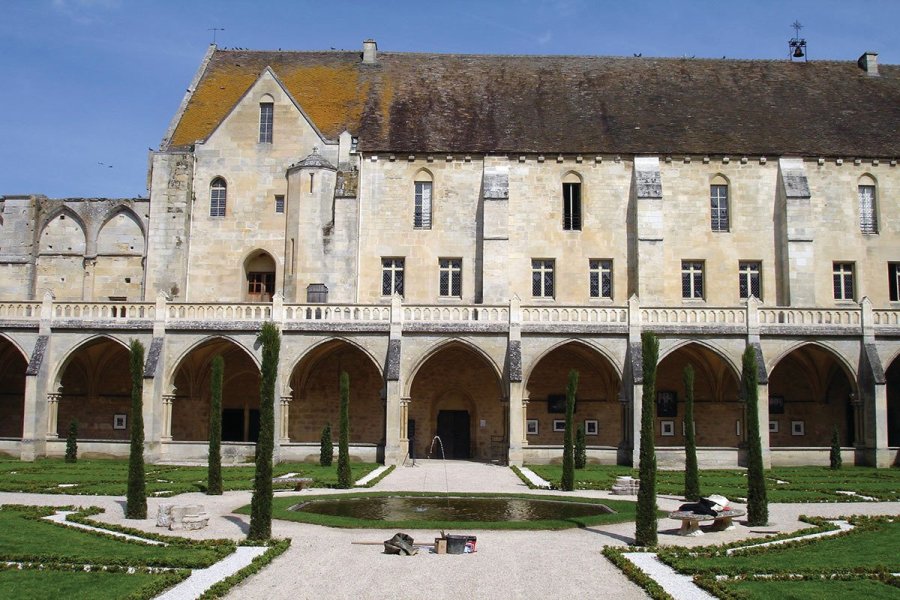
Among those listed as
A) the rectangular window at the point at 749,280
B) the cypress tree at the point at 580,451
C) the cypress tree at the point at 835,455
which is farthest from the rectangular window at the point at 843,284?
the cypress tree at the point at 580,451

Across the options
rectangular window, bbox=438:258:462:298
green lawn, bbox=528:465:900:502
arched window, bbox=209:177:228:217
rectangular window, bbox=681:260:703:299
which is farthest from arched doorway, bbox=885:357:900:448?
arched window, bbox=209:177:228:217

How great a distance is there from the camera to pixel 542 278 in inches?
1736

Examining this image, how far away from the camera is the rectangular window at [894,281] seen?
144 feet

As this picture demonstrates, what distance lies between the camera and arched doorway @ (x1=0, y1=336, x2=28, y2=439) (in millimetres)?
42750

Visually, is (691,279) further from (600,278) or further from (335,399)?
(335,399)

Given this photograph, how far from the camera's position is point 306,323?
3809 cm

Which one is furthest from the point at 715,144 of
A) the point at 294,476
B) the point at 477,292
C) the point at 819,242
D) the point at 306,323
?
the point at 294,476

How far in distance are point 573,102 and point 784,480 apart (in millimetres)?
22750

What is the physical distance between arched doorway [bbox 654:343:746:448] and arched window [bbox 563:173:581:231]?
25.0 ft

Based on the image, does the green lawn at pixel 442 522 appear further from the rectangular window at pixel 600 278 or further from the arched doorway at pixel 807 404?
the rectangular window at pixel 600 278

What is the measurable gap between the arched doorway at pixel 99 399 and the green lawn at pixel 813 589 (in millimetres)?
33505

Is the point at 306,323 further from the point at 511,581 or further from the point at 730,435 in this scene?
the point at 511,581

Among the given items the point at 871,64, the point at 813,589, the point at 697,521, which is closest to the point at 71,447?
the point at 697,521

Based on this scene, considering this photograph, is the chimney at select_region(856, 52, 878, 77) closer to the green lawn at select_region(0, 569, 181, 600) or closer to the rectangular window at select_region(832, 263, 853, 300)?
the rectangular window at select_region(832, 263, 853, 300)
